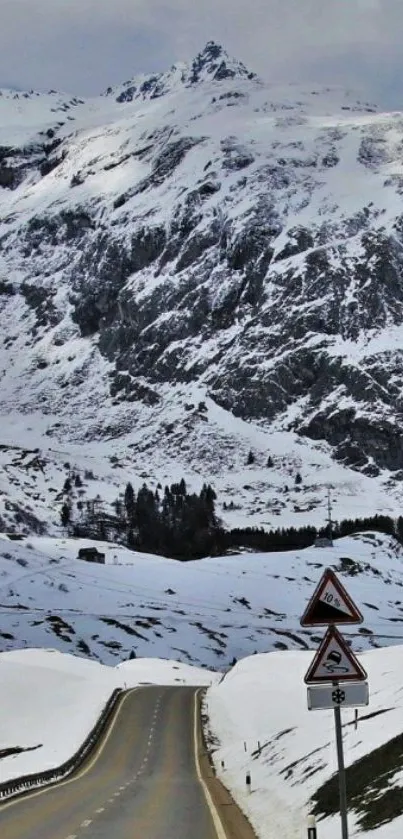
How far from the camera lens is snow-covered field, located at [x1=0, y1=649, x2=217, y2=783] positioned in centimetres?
5047

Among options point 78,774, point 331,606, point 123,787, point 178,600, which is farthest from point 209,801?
point 178,600

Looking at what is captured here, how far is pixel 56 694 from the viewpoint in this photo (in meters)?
76.6

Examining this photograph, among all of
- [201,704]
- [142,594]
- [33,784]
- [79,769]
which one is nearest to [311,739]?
[33,784]

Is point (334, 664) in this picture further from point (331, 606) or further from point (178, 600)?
point (178, 600)

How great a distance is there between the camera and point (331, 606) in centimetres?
1562

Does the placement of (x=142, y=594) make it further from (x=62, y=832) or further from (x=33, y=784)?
(x=62, y=832)

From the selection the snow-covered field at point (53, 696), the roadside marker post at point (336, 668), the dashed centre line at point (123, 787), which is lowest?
the snow-covered field at point (53, 696)

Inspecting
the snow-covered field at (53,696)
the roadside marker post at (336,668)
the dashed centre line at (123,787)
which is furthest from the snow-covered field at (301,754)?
the snow-covered field at (53,696)

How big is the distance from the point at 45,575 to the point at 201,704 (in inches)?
3627

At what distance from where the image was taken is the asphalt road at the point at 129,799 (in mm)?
23859

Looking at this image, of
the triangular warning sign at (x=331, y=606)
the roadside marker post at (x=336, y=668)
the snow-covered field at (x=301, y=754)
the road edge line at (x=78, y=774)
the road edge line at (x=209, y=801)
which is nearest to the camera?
the roadside marker post at (x=336, y=668)

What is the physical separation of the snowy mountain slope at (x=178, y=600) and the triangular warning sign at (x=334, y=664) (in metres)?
118

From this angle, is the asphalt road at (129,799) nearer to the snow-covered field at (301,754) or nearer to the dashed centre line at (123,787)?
the dashed centre line at (123,787)

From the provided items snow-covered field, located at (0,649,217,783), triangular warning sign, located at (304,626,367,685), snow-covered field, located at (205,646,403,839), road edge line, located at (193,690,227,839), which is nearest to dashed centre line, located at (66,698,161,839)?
road edge line, located at (193,690,227,839)
